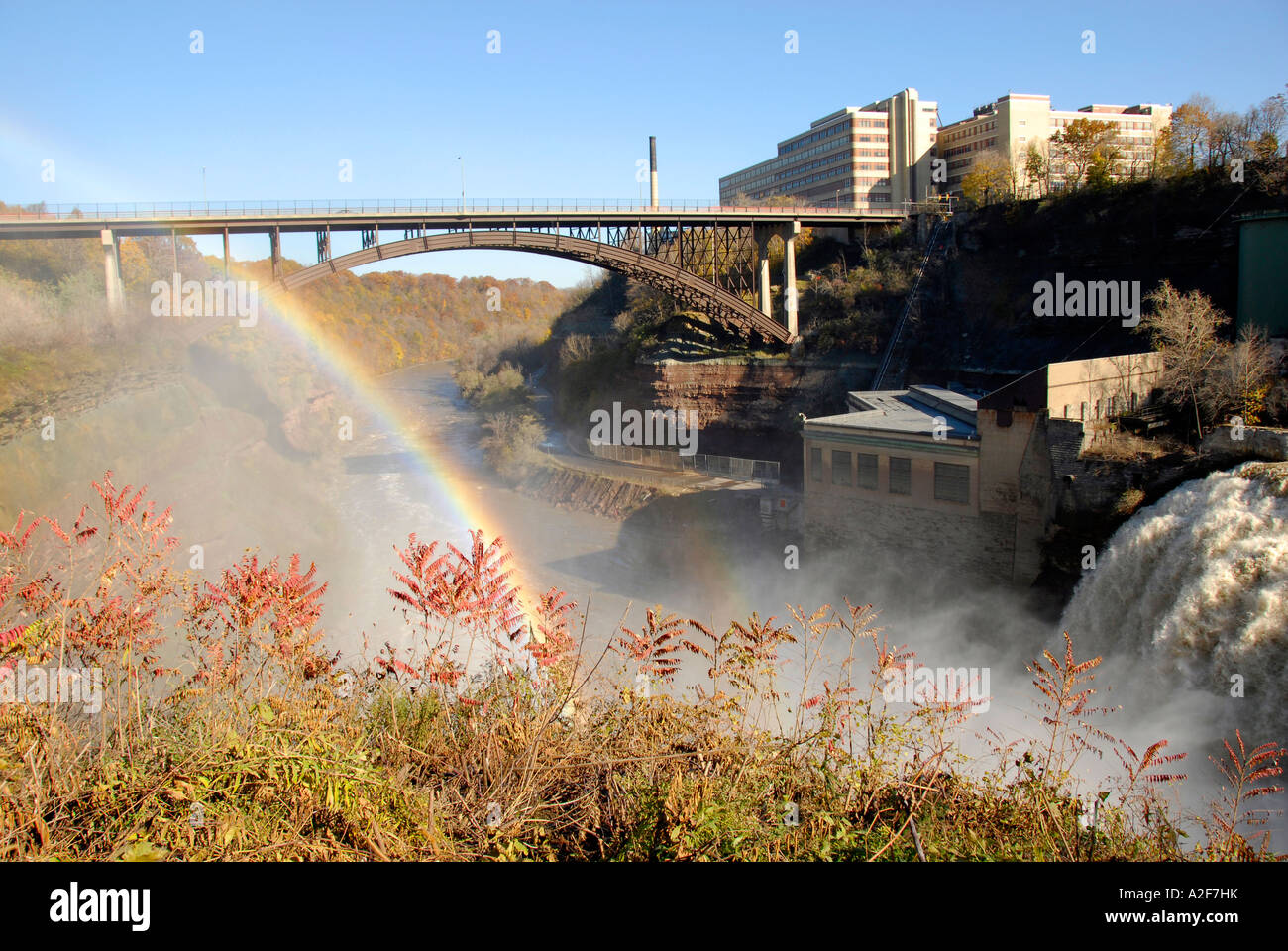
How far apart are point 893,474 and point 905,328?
17011 millimetres

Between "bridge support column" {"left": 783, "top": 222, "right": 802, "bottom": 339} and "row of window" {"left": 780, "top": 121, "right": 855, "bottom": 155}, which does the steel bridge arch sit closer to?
"bridge support column" {"left": 783, "top": 222, "right": 802, "bottom": 339}

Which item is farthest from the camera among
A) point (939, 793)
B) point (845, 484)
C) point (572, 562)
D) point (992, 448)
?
point (572, 562)

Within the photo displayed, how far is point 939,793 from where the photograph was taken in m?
4.87

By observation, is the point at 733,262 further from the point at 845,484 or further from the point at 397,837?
the point at 397,837

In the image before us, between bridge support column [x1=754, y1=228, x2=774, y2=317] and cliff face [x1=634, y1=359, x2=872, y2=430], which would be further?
bridge support column [x1=754, y1=228, x2=774, y2=317]

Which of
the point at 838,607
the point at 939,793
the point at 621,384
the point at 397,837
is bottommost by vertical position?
the point at 838,607

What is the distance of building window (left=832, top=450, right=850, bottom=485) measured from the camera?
2178cm

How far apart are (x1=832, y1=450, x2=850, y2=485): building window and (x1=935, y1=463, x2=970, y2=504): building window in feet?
8.64

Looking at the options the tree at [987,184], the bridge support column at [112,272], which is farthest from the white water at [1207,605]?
the bridge support column at [112,272]

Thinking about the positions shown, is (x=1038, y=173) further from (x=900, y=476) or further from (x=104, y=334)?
(x=104, y=334)

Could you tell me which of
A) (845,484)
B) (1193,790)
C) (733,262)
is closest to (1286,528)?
(1193,790)

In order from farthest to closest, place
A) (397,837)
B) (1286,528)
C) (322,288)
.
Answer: (322,288)
(1286,528)
(397,837)

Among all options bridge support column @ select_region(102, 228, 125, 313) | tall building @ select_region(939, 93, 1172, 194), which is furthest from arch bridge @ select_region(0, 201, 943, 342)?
tall building @ select_region(939, 93, 1172, 194)
